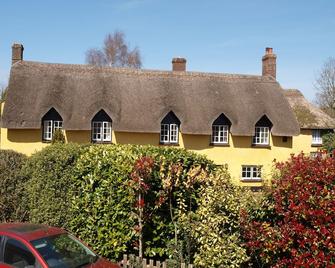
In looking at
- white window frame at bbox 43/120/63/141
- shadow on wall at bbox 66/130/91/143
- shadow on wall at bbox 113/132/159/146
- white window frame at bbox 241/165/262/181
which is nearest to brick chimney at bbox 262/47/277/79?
white window frame at bbox 241/165/262/181

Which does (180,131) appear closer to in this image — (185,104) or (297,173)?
(185,104)

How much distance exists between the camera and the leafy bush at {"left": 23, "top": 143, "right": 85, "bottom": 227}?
32.4 feet

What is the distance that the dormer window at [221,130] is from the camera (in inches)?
980

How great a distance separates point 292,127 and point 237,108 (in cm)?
402

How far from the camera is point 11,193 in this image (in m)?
11.1

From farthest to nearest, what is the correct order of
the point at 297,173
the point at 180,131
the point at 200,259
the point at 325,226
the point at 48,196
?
the point at 180,131 → the point at 48,196 → the point at 200,259 → the point at 297,173 → the point at 325,226

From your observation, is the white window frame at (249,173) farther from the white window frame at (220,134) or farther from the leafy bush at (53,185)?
the leafy bush at (53,185)

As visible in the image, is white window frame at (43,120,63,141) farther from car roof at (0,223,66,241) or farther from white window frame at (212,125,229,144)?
car roof at (0,223,66,241)

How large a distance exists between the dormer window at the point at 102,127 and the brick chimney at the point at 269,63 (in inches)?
530

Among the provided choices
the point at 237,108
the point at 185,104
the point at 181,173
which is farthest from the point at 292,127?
the point at 181,173

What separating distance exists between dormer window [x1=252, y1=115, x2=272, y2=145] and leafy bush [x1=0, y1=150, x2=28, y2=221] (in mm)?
17580

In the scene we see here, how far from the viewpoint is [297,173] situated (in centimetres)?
761

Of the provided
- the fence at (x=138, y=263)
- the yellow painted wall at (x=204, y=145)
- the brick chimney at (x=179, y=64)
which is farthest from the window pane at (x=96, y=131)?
the fence at (x=138, y=263)

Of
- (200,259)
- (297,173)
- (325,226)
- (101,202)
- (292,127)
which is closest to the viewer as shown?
(325,226)
